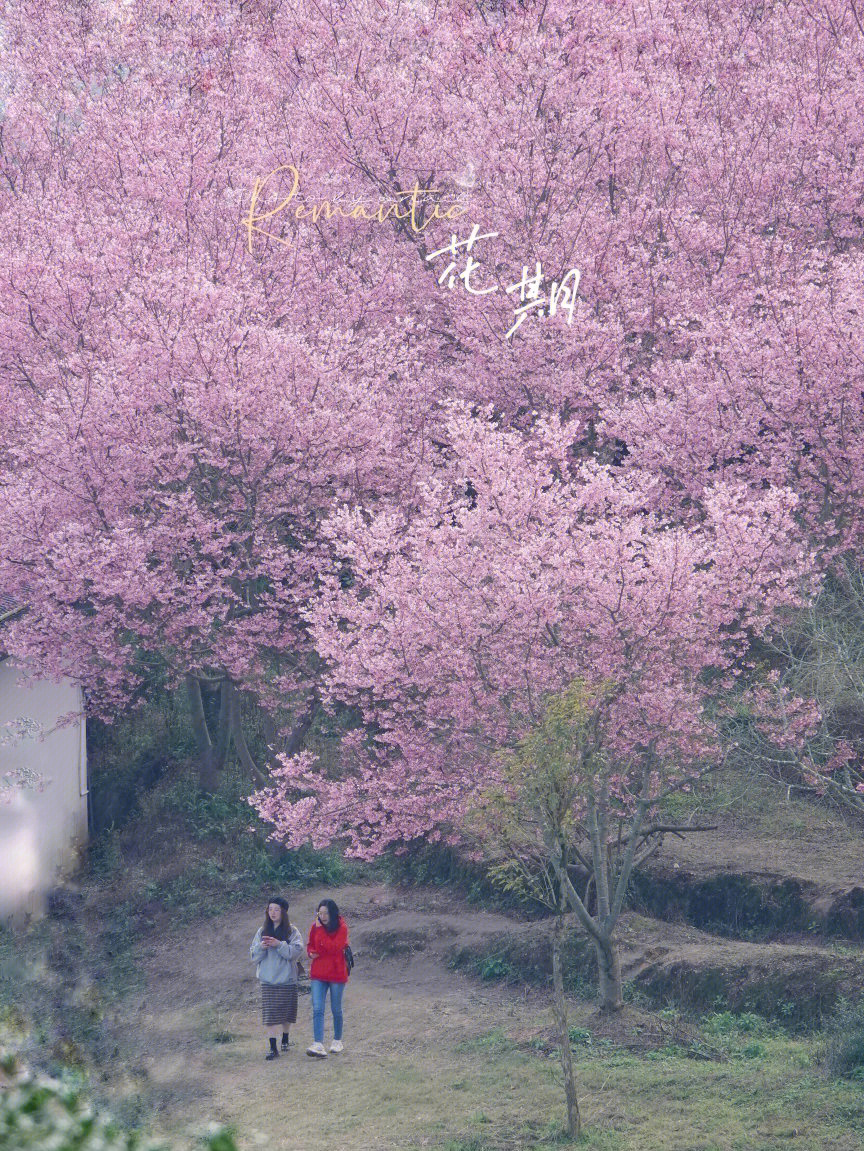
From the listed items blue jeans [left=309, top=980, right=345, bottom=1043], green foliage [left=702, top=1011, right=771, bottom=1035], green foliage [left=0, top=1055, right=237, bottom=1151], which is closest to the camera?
green foliage [left=0, top=1055, right=237, bottom=1151]

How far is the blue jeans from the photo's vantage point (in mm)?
12750

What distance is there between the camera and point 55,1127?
4.03 metres

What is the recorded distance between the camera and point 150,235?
69.9 feet

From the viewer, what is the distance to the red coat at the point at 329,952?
41.4ft

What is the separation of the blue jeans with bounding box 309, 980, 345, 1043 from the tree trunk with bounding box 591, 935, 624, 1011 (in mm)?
2475

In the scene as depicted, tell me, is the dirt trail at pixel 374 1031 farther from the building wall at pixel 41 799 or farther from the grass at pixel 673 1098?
the building wall at pixel 41 799

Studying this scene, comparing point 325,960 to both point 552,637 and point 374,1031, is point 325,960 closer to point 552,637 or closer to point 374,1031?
point 374,1031

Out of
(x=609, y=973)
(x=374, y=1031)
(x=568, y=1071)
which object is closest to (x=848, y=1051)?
(x=568, y=1071)

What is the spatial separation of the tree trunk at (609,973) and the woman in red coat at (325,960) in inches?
95.1

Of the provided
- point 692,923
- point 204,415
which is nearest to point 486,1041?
point 692,923

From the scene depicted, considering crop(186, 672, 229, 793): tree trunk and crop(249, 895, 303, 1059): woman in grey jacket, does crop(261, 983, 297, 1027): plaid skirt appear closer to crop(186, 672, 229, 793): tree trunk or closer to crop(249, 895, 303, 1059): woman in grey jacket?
crop(249, 895, 303, 1059): woman in grey jacket

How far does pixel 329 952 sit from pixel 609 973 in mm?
2669

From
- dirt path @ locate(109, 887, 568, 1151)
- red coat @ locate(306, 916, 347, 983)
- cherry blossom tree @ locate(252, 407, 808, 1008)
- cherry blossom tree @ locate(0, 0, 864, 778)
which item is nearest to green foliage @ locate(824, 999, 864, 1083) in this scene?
dirt path @ locate(109, 887, 568, 1151)

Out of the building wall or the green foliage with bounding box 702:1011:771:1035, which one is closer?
the green foliage with bounding box 702:1011:771:1035
